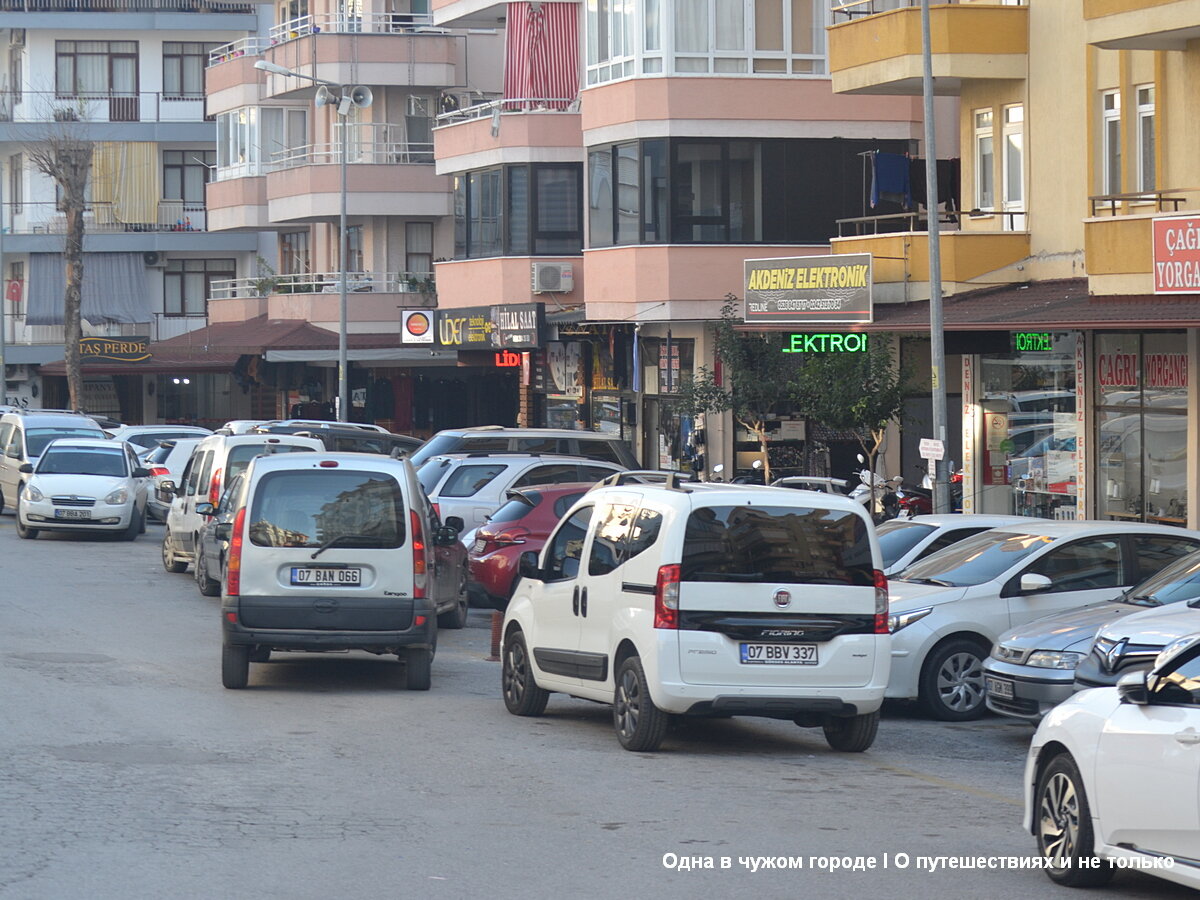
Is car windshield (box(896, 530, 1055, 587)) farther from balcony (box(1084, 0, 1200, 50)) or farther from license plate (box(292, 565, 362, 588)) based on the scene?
balcony (box(1084, 0, 1200, 50))

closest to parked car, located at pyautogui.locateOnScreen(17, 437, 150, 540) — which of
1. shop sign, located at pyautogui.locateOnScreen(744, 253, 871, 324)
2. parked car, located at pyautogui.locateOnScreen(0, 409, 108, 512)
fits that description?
parked car, located at pyautogui.locateOnScreen(0, 409, 108, 512)

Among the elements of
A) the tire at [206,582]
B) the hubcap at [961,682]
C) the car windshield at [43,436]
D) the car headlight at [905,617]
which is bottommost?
the hubcap at [961,682]

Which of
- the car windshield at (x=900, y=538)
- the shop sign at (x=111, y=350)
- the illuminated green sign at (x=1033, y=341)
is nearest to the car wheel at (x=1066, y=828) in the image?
the car windshield at (x=900, y=538)

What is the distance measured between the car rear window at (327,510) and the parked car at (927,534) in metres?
4.68

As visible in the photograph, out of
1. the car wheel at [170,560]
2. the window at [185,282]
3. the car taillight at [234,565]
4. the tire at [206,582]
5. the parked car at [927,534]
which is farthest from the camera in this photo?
the window at [185,282]

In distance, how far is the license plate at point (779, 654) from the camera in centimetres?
1188

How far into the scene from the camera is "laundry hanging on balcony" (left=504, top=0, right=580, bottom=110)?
40.1 meters

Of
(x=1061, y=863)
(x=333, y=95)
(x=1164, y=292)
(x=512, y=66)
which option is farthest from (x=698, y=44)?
(x=1061, y=863)

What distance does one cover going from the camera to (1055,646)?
43.6 feet

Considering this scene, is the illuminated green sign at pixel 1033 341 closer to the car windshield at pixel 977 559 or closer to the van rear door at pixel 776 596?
the car windshield at pixel 977 559

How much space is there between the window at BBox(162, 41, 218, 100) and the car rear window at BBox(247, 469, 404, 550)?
57567 mm

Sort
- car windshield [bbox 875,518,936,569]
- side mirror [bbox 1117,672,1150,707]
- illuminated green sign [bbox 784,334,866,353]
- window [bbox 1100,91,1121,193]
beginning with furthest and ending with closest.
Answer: illuminated green sign [bbox 784,334,866,353]
window [bbox 1100,91,1121,193]
car windshield [bbox 875,518,936,569]
side mirror [bbox 1117,672,1150,707]

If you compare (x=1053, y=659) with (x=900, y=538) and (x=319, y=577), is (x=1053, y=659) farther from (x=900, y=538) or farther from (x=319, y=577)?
(x=319, y=577)

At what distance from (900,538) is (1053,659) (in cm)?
430
